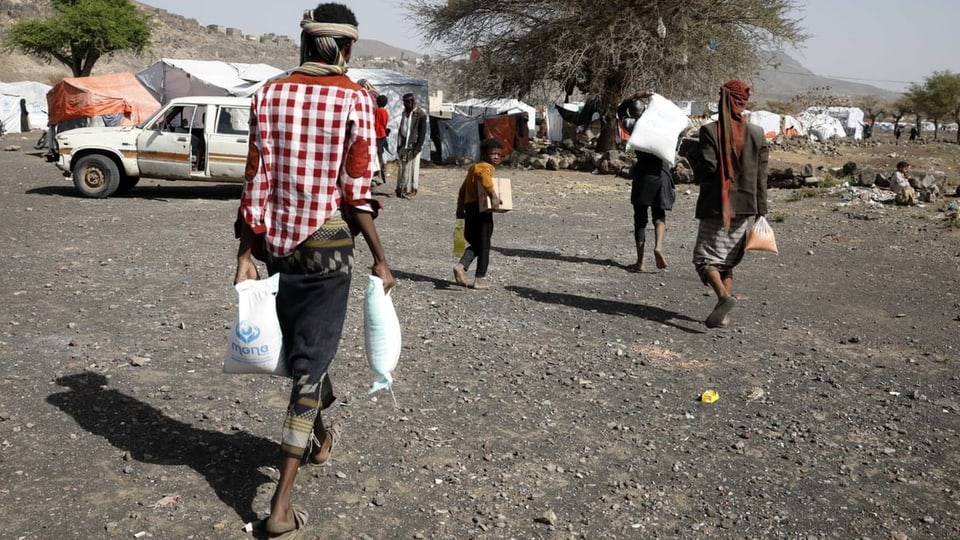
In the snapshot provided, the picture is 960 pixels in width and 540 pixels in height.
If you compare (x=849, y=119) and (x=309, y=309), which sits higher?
(x=849, y=119)

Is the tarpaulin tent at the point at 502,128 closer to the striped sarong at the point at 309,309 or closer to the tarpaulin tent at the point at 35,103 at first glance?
the tarpaulin tent at the point at 35,103

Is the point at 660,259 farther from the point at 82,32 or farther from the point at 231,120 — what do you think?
the point at 82,32

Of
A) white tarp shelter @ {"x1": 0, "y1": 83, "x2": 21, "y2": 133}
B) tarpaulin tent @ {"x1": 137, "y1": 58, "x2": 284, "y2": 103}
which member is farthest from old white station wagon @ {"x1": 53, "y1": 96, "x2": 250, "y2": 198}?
white tarp shelter @ {"x1": 0, "y1": 83, "x2": 21, "y2": 133}

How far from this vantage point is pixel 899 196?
14.3m

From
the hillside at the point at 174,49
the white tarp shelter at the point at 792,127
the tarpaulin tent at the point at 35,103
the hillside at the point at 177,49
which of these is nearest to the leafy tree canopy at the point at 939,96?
the hillside at the point at 177,49

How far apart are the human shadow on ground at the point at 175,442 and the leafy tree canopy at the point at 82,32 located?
38729 millimetres

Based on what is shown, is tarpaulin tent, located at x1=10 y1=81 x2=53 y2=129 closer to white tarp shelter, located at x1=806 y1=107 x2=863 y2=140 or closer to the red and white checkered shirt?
the red and white checkered shirt

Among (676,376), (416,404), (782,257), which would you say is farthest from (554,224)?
(416,404)

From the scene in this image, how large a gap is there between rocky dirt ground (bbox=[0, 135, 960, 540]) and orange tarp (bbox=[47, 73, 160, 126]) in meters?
13.5

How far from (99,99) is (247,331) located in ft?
67.6

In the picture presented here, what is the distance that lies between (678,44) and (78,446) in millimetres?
21170

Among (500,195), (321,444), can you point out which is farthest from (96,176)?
(321,444)

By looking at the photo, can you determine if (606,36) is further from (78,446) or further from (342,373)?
(78,446)

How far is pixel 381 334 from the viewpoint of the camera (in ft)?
10.7
